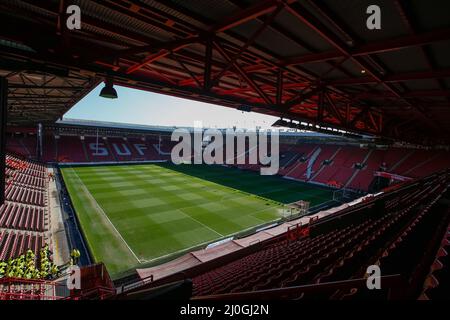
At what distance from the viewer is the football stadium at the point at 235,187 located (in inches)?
123

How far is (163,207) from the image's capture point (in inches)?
811

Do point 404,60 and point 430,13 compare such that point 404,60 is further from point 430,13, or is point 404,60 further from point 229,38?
point 229,38

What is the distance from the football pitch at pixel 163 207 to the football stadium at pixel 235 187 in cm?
18

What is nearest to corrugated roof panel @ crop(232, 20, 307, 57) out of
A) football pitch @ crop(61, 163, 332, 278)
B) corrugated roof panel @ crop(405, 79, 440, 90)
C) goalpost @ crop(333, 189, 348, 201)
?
corrugated roof panel @ crop(405, 79, 440, 90)

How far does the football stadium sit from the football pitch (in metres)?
0.18

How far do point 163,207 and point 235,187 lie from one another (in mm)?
10865

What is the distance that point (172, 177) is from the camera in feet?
109

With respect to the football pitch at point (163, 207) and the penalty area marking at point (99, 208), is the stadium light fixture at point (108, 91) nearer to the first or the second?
the football pitch at point (163, 207)

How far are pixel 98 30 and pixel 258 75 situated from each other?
3.97 metres

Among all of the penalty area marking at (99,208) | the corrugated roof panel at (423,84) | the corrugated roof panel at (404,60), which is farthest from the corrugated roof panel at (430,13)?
the penalty area marking at (99,208)

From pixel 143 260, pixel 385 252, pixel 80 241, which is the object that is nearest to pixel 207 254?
pixel 143 260

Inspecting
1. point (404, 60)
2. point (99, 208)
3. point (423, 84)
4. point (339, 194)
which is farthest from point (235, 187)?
point (404, 60)
